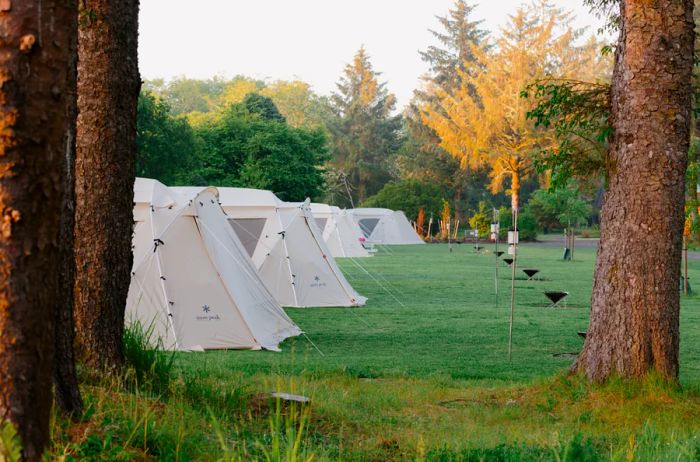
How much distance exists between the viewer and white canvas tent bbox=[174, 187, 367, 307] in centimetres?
1748

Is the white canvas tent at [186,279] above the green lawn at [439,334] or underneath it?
above

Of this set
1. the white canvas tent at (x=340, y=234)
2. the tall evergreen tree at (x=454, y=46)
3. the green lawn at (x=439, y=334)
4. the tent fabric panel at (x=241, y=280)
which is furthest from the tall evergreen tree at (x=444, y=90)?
the tent fabric panel at (x=241, y=280)

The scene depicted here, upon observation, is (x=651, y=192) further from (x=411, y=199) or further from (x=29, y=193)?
(x=411, y=199)

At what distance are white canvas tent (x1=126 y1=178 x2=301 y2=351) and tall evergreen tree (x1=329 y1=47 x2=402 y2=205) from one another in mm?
62283

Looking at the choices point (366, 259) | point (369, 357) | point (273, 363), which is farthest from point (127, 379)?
point (366, 259)

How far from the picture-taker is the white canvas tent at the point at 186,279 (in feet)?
40.2

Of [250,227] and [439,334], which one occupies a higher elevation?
[250,227]

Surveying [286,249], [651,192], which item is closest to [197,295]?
[286,249]

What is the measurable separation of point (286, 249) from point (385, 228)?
1468 inches

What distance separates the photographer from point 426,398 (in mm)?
8336

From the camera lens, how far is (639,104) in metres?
7.68

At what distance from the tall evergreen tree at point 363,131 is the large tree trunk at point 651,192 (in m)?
66.9

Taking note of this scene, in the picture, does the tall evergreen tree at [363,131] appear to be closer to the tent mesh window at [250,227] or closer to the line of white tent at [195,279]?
the tent mesh window at [250,227]

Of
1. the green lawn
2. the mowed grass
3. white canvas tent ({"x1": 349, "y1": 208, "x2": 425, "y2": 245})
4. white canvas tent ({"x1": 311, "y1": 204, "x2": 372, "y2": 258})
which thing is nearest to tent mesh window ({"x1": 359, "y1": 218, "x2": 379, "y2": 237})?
white canvas tent ({"x1": 349, "y1": 208, "x2": 425, "y2": 245})
